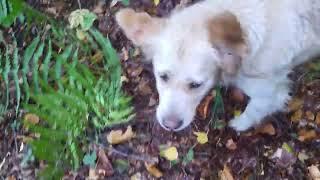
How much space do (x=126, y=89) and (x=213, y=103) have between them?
68cm

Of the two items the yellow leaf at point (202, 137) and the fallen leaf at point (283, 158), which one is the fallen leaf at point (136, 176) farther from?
the fallen leaf at point (283, 158)

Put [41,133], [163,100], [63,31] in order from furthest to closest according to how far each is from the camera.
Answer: [63,31], [41,133], [163,100]

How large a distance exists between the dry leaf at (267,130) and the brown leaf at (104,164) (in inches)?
43.2

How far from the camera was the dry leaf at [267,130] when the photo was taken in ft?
13.3

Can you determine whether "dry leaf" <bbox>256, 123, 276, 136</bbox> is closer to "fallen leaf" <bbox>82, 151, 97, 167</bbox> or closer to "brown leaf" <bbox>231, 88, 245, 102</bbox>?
"brown leaf" <bbox>231, 88, 245, 102</bbox>

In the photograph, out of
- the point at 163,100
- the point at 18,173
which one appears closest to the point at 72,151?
the point at 18,173

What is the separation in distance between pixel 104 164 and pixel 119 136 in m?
0.23

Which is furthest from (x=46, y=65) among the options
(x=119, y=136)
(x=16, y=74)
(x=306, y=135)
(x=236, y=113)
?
(x=306, y=135)

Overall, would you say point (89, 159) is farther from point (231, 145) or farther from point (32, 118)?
point (231, 145)

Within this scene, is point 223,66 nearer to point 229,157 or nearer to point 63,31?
point 229,157

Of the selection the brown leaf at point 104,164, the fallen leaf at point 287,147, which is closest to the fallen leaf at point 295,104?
the fallen leaf at point 287,147

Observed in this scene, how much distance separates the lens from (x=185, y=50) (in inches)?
123

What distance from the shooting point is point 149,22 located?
3277 millimetres

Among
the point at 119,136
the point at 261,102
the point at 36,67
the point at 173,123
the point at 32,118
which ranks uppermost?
the point at 36,67
